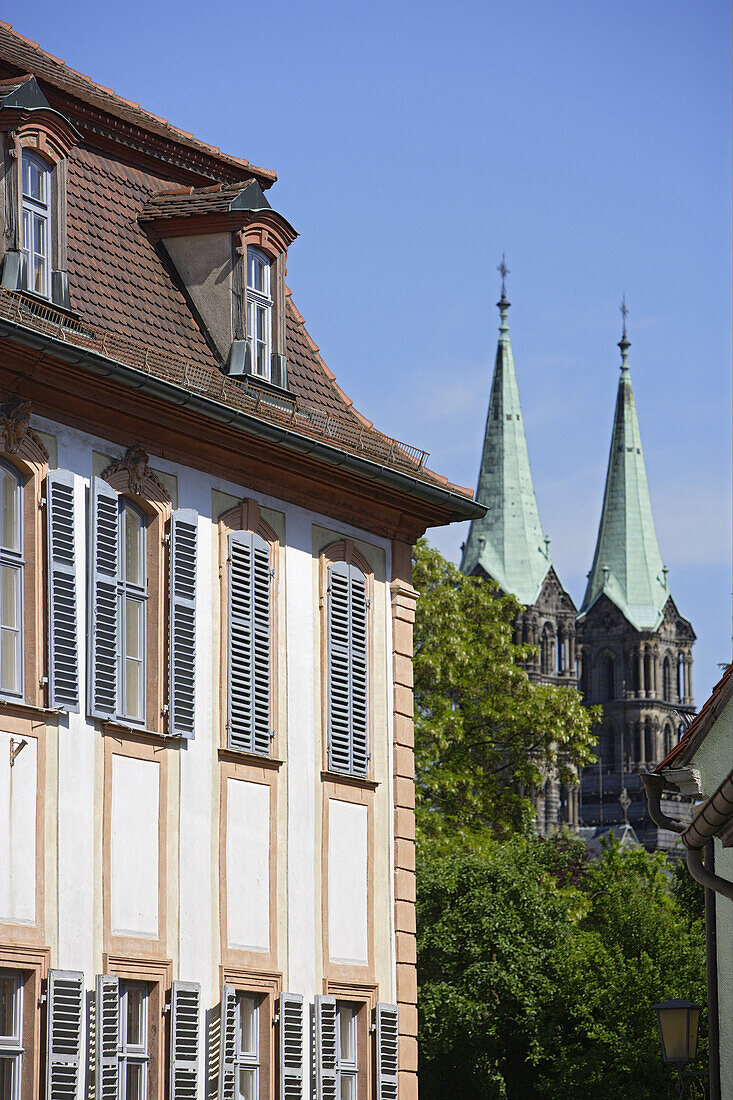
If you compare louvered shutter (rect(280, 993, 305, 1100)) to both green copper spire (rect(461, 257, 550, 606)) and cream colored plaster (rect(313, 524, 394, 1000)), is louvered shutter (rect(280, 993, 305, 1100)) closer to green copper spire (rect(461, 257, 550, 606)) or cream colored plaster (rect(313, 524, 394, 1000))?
cream colored plaster (rect(313, 524, 394, 1000))

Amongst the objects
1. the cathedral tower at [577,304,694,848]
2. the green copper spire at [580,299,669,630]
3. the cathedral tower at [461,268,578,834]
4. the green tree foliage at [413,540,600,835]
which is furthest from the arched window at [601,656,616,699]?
the green tree foliage at [413,540,600,835]

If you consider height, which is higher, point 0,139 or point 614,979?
point 0,139

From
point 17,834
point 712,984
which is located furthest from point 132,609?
point 712,984

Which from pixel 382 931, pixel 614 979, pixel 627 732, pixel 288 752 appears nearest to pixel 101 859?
pixel 288 752

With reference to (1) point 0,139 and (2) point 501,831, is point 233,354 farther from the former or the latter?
(2) point 501,831

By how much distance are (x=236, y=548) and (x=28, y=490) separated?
295cm

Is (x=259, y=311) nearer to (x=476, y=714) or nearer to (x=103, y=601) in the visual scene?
(x=103, y=601)

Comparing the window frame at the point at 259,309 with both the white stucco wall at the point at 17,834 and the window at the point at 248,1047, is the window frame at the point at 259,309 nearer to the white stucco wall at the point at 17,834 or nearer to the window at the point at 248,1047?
the white stucco wall at the point at 17,834

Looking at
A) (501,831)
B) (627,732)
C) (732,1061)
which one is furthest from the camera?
(627,732)

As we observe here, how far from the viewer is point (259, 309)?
21.8 meters

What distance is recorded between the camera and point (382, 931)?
21.3m

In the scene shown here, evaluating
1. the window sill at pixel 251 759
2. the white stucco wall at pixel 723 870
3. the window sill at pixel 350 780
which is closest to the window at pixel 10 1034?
the window sill at pixel 251 759

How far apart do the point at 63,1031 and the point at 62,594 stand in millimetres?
3571

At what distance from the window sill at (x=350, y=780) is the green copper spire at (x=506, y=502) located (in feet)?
403
